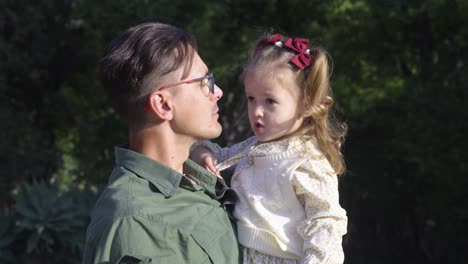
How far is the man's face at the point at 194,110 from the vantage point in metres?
2.72

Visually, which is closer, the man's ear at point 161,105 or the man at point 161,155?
the man at point 161,155

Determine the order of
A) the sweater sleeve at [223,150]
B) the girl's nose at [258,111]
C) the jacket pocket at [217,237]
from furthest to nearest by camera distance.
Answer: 1. the sweater sleeve at [223,150]
2. the girl's nose at [258,111]
3. the jacket pocket at [217,237]

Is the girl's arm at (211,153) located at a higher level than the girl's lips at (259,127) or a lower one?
lower

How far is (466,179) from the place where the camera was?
255 inches

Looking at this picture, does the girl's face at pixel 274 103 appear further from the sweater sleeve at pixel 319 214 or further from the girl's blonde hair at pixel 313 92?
the sweater sleeve at pixel 319 214

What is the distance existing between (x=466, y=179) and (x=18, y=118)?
16.0 feet

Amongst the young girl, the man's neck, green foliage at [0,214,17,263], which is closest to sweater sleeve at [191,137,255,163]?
the young girl

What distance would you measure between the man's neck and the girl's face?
36 centimetres

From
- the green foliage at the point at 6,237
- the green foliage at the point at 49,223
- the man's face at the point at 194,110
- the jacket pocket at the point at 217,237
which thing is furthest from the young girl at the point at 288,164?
the green foliage at the point at 6,237

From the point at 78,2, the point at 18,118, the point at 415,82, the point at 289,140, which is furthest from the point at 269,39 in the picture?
the point at 18,118

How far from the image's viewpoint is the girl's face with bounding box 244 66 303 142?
9.64ft

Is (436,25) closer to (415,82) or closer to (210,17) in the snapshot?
(415,82)

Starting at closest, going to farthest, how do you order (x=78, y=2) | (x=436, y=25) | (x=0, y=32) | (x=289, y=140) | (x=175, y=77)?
(x=175, y=77), (x=289, y=140), (x=436, y=25), (x=78, y=2), (x=0, y=32)

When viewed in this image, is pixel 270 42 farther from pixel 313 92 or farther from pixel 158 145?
pixel 158 145
